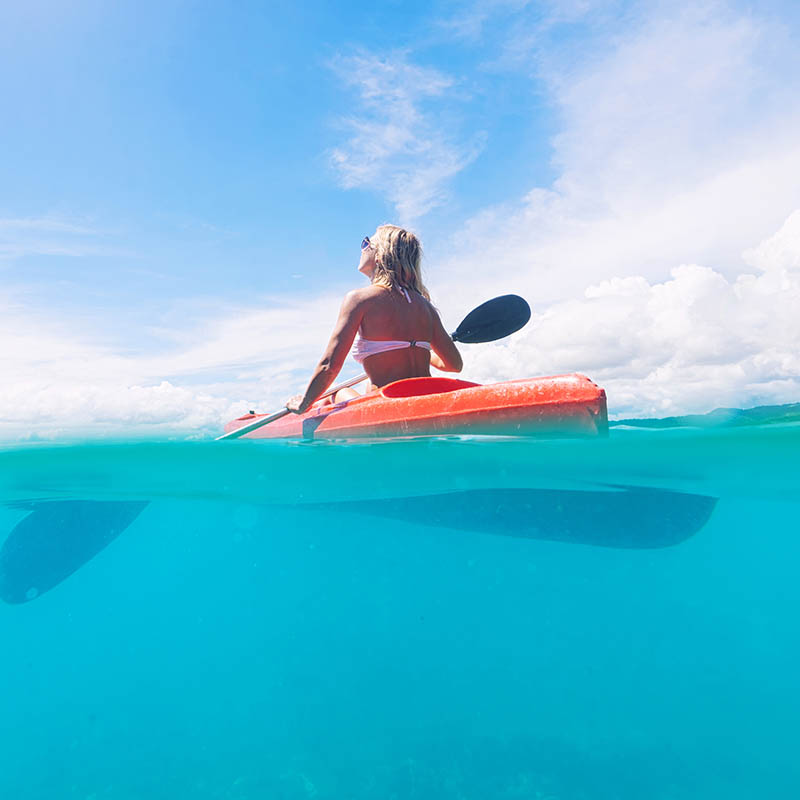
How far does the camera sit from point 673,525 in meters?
8.82

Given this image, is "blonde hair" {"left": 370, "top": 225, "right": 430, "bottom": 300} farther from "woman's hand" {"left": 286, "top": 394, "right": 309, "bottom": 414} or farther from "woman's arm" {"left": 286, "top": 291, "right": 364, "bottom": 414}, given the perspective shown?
"woman's hand" {"left": 286, "top": 394, "right": 309, "bottom": 414}

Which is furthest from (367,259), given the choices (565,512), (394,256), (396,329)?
(565,512)

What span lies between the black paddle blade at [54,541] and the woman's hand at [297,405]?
8162 mm

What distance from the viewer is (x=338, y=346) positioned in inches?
197

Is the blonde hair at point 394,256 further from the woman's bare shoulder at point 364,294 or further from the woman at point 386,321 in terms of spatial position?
the woman's bare shoulder at point 364,294

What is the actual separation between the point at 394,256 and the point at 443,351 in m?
1.23

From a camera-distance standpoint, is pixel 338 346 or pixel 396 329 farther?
pixel 396 329

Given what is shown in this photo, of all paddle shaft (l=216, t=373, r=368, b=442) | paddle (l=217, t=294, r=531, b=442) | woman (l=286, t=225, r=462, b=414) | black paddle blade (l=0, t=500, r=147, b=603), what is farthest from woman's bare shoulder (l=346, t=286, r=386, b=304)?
black paddle blade (l=0, t=500, r=147, b=603)

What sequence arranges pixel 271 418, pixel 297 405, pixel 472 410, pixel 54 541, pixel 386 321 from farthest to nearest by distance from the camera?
pixel 54 541
pixel 271 418
pixel 297 405
pixel 386 321
pixel 472 410

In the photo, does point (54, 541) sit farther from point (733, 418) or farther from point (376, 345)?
point (733, 418)

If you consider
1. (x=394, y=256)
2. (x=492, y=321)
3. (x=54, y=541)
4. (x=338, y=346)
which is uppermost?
(x=394, y=256)

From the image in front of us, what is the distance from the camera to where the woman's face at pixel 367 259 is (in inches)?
210

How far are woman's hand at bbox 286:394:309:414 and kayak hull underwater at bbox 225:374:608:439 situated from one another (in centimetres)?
26

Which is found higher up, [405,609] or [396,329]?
[396,329]
